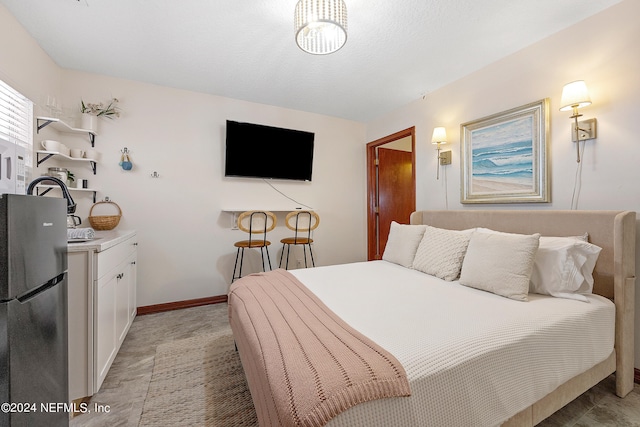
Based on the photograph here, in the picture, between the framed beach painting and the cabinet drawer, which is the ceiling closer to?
the framed beach painting

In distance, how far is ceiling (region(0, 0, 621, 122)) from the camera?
1749 millimetres

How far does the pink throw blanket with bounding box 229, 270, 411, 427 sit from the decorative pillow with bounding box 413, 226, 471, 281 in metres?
1.15

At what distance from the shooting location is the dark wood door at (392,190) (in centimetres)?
415

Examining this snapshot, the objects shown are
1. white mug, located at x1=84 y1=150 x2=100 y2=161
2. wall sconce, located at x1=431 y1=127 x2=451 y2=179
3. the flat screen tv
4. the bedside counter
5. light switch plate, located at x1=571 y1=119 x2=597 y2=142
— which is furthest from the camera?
the flat screen tv

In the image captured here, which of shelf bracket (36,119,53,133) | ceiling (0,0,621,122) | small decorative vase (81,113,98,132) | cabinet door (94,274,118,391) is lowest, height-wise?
cabinet door (94,274,118,391)

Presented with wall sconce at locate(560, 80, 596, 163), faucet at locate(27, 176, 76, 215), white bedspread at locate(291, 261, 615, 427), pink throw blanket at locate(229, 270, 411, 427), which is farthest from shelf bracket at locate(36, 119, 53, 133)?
Answer: wall sconce at locate(560, 80, 596, 163)

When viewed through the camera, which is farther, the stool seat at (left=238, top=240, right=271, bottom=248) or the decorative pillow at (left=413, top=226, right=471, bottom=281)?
the stool seat at (left=238, top=240, right=271, bottom=248)

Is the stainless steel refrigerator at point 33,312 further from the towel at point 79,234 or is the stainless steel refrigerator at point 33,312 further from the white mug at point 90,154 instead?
the white mug at point 90,154

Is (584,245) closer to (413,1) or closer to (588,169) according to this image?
(588,169)

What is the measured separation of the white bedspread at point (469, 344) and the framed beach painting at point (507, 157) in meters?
0.95

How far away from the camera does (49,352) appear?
1077mm

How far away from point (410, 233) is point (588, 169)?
133 centimetres

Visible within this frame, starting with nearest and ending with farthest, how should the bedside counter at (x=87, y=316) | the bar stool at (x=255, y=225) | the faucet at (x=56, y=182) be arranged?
the faucet at (x=56, y=182) < the bedside counter at (x=87, y=316) < the bar stool at (x=255, y=225)

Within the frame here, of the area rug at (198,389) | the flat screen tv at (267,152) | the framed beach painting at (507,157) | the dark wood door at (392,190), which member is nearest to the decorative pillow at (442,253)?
the framed beach painting at (507,157)
